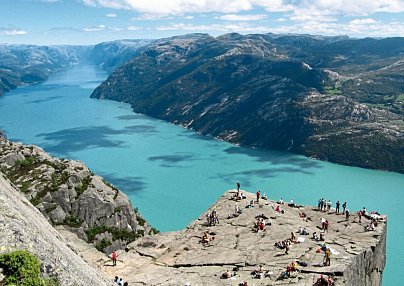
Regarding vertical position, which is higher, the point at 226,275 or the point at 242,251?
the point at 226,275

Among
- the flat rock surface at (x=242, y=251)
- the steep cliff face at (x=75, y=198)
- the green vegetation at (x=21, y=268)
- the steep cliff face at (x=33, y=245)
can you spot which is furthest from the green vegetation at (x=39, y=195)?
the green vegetation at (x=21, y=268)

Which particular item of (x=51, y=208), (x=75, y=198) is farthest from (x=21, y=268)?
(x=75, y=198)

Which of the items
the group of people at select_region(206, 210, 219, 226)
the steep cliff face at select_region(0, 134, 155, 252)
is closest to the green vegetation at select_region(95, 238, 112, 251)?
the steep cliff face at select_region(0, 134, 155, 252)

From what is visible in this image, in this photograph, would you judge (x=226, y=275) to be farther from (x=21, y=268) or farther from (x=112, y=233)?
(x=112, y=233)

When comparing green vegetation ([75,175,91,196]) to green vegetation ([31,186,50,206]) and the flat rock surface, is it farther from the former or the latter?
the flat rock surface

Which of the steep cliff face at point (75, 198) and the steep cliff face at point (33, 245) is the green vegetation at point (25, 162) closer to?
the steep cliff face at point (75, 198)

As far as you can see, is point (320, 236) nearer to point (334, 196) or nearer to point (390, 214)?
point (390, 214)

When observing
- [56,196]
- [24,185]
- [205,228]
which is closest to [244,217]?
[205,228]
